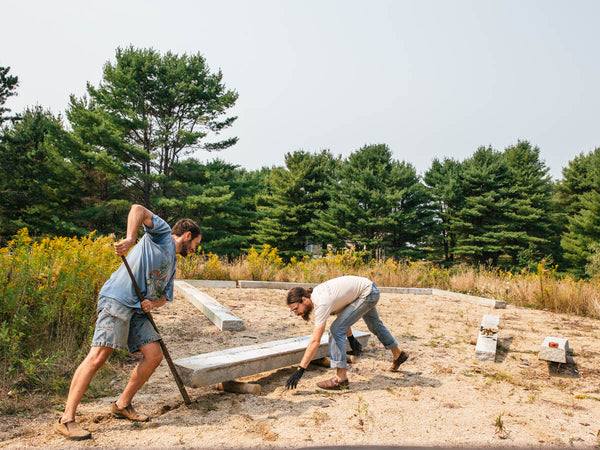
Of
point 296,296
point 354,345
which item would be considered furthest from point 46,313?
point 354,345

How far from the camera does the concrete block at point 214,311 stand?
625 cm

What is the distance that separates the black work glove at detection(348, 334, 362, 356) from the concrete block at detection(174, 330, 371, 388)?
0.45 meters

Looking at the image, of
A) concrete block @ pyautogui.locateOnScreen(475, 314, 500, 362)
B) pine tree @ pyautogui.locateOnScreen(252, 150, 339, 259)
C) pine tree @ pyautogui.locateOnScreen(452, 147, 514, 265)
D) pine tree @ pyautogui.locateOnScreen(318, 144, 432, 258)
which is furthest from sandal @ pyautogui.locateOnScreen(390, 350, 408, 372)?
pine tree @ pyautogui.locateOnScreen(452, 147, 514, 265)

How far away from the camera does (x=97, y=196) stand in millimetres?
26922

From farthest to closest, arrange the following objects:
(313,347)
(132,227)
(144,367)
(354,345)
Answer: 1. (354,345)
2. (313,347)
3. (144,367)
4. (132,227)

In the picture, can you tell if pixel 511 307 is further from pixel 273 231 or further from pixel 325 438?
pixel 273 231

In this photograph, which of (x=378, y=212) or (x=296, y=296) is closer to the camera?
(x=296, y=296)

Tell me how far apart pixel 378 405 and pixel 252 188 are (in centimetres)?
2792

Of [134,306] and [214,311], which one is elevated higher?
[134,306]

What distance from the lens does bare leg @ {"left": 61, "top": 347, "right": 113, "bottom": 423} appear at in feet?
9.59

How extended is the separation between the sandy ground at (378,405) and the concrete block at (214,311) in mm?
151

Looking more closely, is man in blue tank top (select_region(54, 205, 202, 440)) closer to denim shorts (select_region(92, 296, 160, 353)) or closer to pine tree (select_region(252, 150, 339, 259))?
denim shorts (select_region(92, 296, 160, 353))

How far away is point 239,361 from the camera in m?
→ 3.97

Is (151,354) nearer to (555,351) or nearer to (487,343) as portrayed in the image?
(487,343)
